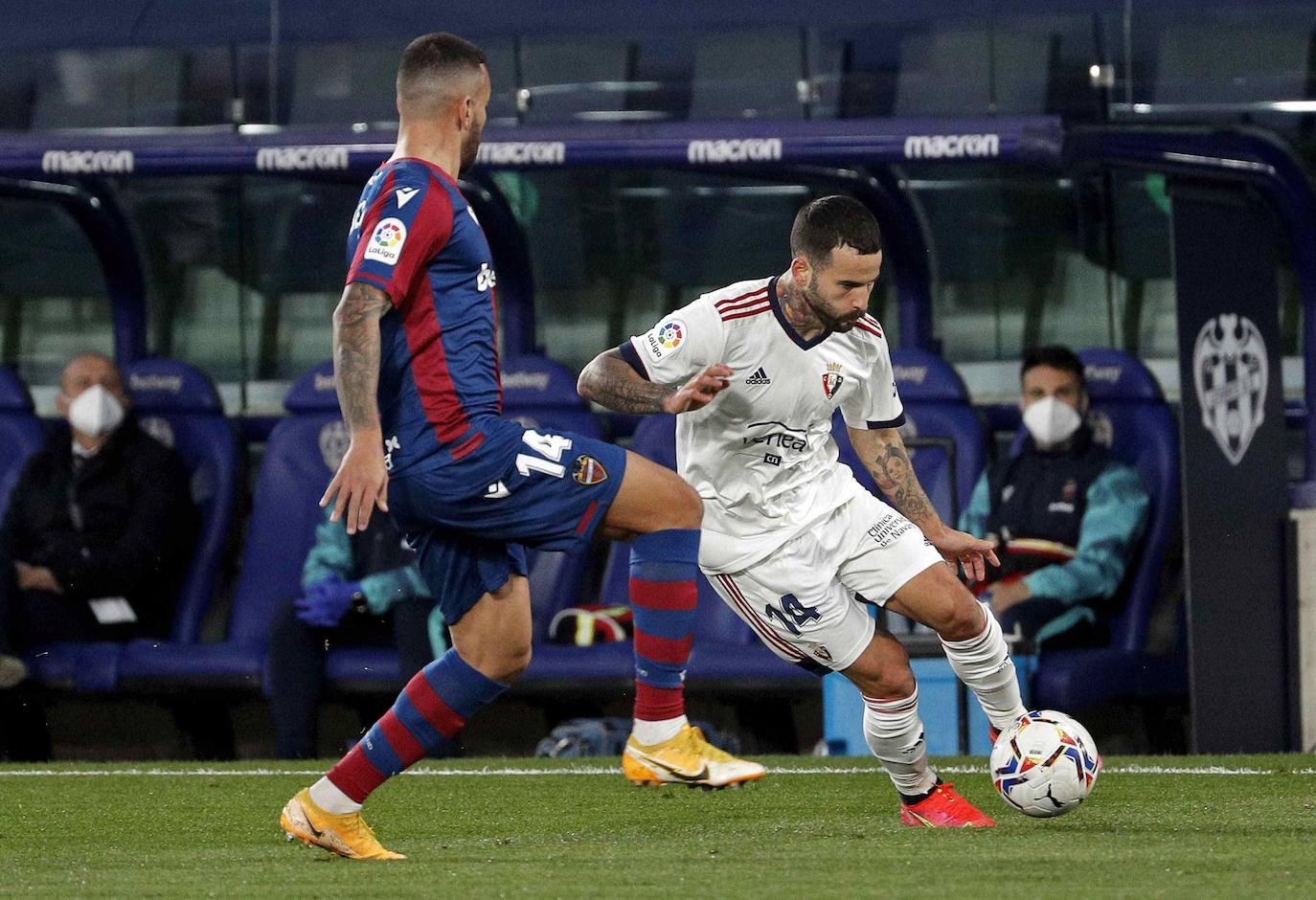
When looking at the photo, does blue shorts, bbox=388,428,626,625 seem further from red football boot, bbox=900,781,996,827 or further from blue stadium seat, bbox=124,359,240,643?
blue stadium seat, bbox=124,359,240,643

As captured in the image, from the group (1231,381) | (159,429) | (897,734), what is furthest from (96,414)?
(897,734)

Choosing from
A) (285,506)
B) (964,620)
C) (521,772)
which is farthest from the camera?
(285,506)

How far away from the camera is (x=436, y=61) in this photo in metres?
4.61

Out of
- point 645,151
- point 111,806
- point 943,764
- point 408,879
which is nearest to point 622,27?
point 645,151

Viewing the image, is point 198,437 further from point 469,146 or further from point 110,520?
point 469,146

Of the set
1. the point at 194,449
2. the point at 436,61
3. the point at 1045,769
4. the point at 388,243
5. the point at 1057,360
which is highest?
the point at 436,61

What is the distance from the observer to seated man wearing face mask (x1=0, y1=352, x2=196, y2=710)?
835 centimetres

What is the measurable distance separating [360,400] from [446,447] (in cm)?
22

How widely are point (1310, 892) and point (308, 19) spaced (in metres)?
6.51

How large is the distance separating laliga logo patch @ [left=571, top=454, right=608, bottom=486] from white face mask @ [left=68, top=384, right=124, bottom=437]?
14.5 ft

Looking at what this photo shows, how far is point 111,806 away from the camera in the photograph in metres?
6.08

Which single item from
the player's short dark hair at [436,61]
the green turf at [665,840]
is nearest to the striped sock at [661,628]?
the green turf at [665,840]

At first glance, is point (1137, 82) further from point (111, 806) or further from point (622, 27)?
point (111, 806)

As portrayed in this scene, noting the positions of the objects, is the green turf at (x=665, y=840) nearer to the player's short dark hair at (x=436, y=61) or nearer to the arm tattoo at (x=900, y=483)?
the arm tattoo at (x=900, y=483)
